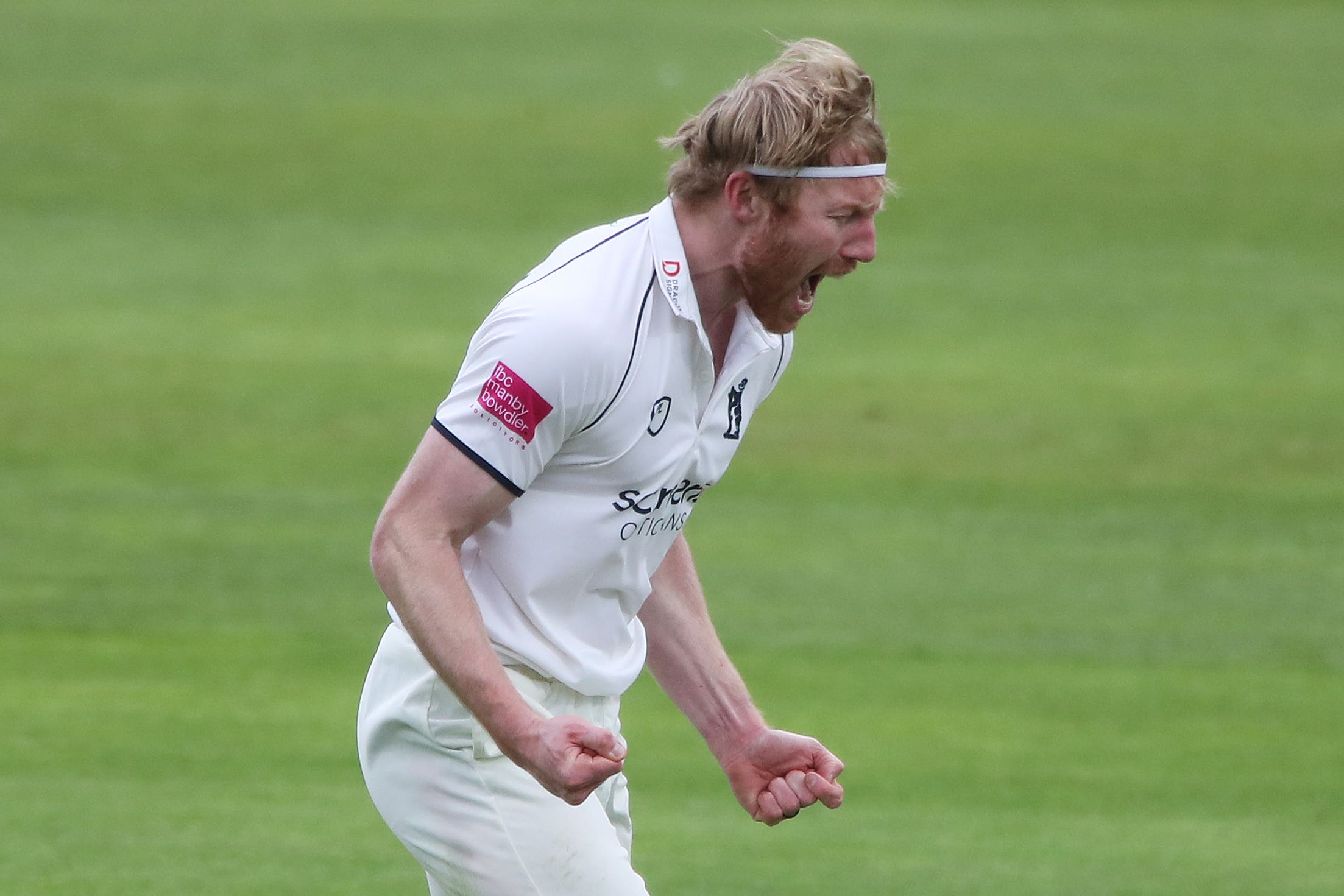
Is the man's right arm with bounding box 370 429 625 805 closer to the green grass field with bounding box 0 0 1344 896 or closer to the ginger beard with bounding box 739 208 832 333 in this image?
the ginger beard with bounding box 739 208 832 333

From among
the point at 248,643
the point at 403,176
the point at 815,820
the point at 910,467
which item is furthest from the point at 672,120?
the point at 815,820

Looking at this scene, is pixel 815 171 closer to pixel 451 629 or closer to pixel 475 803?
pixel 451 629

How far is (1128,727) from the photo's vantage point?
8.60 metres

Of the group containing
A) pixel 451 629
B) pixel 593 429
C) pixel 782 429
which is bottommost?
pixel 782 429

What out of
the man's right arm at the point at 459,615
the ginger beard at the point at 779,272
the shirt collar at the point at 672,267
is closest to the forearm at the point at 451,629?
the man's right arm at the point at 459,615

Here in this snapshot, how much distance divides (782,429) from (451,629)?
10776mm

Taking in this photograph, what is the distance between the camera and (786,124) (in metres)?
3.60

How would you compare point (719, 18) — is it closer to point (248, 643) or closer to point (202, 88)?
point (202, 88)

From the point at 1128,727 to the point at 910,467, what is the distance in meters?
4.90

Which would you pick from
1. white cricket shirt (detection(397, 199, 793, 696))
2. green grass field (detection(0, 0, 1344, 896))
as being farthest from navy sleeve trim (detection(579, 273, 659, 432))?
green grass field (detection(0, 0, 1344, 896))

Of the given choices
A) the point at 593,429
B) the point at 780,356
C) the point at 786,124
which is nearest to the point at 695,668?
the point at 780,356

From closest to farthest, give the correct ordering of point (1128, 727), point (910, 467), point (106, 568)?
point (1128, 727) → point (106, 568) → point (910, 467)

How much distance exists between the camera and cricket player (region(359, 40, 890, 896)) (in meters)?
3.47

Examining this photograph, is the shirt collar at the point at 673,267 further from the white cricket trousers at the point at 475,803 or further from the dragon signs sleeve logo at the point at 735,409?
the white cricket trousers at the point at 475,803
